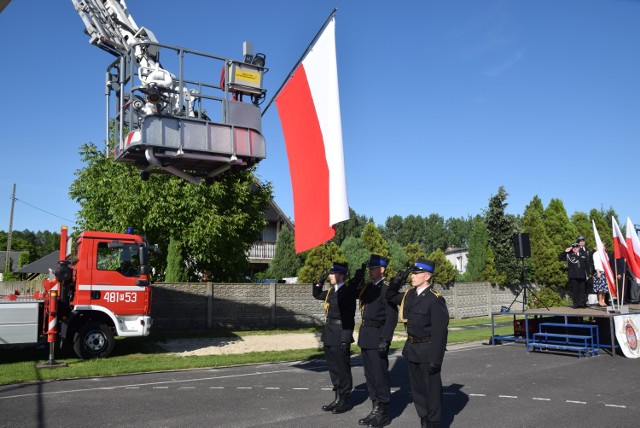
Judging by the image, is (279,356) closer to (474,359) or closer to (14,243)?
(474,359)

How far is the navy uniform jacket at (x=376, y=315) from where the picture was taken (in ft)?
23.5

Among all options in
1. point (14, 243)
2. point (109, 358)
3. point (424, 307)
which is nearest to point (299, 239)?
point (424, 307)

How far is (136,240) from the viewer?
12977 millimetres

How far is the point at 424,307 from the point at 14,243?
95.0 meters

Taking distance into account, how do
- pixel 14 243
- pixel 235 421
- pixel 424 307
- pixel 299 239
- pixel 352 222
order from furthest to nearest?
1. pixel 14 243
2. pixel 352 222
3. pixel 299 239
4. pixel 235 421
5. pixel 424 307

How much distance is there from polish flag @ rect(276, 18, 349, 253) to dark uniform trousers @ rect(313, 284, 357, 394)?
0.87m

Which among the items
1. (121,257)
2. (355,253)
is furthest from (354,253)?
(121,257)

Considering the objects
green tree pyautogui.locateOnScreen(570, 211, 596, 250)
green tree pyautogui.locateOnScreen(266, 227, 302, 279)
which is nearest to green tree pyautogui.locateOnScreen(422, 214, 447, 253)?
green tree pyautogui.locateOnScreen(570, 211, 596, 250)

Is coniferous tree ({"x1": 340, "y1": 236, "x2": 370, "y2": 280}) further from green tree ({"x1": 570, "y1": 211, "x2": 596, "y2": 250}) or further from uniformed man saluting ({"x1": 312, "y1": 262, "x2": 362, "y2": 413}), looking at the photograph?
uniformed man saluting ({"x1": 312, "y1": 262, "x2": 362, "y2": 413})

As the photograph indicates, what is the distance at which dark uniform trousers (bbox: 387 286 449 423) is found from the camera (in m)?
6.05

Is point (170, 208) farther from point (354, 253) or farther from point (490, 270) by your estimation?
point (490, 270)

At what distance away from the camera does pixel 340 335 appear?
765 cm

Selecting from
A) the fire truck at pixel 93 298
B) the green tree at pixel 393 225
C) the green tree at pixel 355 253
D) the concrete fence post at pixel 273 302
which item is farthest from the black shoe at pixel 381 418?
the green tree at pixel 393 225

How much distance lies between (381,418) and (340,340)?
1.28m
